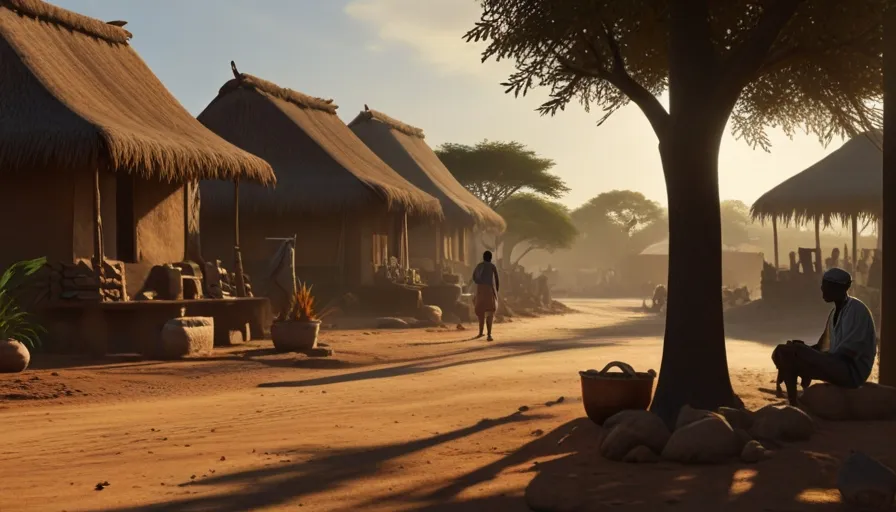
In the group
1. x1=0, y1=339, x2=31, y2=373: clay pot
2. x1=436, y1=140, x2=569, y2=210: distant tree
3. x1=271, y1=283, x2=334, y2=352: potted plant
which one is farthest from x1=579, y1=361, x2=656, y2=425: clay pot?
x1=436, y1=140, x2=569, y2=210: distant tree

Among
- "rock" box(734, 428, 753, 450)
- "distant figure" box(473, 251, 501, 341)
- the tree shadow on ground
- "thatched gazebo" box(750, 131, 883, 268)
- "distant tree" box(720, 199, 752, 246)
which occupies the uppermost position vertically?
"distant tree" box(720, 199, 752, 246)

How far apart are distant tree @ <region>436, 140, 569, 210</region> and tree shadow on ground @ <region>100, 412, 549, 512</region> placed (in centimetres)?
4184

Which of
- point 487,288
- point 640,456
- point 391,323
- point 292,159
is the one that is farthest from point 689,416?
point 292,159

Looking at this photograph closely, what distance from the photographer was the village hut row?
14.2 meters

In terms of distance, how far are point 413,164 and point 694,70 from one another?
84.8 ft

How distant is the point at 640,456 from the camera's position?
255 inches

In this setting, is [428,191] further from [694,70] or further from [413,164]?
[694,70]

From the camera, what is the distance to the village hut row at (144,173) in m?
14.2

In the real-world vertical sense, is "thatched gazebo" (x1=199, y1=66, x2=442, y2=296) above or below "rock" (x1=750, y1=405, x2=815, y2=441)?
above

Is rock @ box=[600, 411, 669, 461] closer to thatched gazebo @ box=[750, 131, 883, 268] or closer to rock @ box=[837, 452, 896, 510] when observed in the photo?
rock @ box=[837, 452, 896, 510]

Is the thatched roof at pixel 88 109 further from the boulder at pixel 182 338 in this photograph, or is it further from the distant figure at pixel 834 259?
the distant figure at pixel 834 259

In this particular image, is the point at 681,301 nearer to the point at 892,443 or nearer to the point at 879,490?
the point at 892,443

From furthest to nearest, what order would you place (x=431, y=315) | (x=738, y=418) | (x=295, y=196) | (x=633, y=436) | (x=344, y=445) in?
(x=295, y=196) → (x=431, y=315) → (x=738, y=418) → (x=344, y=445) → (x=633, y=436)

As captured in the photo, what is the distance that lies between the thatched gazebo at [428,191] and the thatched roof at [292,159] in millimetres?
5472
